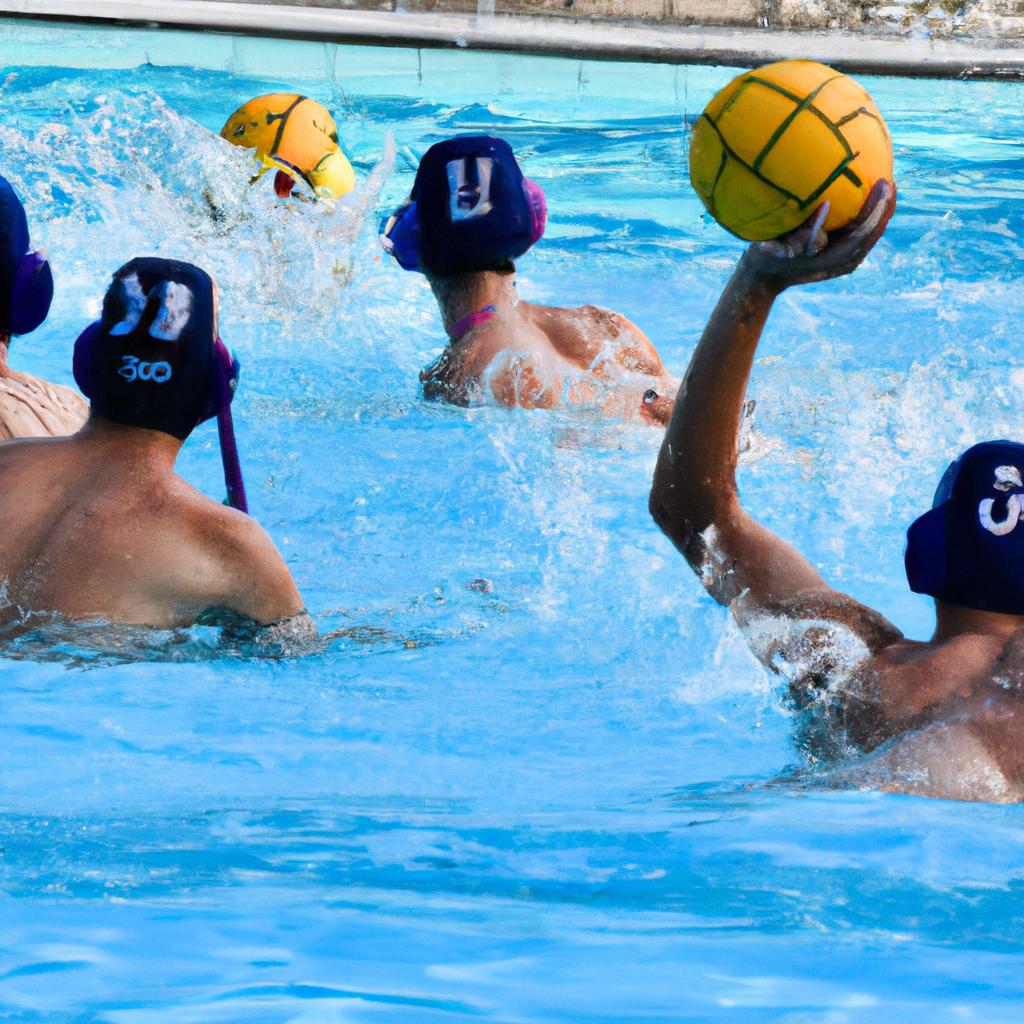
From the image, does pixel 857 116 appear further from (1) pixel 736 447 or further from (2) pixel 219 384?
(2) pixel 219 384

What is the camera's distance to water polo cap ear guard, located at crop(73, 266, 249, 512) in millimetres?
3189

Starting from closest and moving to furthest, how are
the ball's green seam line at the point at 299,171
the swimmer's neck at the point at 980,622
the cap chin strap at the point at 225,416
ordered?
the swimmer's neck at the point at 980,622, the cap chin strap at the point at 225,416, the ball's green seam line at the point at 299,171

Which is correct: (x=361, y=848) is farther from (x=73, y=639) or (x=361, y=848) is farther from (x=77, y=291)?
(x=77, y=291)

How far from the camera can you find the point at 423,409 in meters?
5.49

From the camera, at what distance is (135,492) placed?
3.20 metres

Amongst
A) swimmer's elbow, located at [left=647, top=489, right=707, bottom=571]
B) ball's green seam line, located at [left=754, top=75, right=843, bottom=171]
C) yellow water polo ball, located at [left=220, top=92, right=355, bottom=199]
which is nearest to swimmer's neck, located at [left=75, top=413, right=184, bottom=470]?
swimmer's elbow, located at [left=647, top=489, right=707, bottom=571]

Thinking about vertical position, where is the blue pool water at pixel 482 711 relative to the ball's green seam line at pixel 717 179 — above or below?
below

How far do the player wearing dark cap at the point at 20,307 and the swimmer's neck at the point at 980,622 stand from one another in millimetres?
2402

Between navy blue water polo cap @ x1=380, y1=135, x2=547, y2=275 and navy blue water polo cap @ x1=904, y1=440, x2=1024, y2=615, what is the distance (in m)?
2.65

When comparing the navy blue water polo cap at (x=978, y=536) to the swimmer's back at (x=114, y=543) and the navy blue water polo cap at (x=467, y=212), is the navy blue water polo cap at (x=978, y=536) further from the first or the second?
the navy blue water polo cap at (x=467, y=212)

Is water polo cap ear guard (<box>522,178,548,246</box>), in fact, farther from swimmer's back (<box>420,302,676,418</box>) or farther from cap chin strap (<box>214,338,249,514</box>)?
cap chin strap (<box>214,338,249,514</box>)

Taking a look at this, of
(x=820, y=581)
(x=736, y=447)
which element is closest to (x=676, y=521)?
(x=736, y=447)

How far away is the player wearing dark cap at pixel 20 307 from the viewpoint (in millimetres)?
3758

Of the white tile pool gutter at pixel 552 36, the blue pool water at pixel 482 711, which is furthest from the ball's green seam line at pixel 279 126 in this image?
the white tile pool gutter at pixel 552 36
